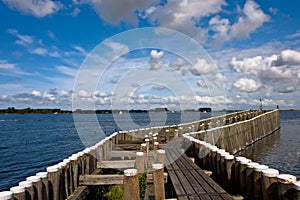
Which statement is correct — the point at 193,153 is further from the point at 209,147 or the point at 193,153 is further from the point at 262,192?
the point at 262,192

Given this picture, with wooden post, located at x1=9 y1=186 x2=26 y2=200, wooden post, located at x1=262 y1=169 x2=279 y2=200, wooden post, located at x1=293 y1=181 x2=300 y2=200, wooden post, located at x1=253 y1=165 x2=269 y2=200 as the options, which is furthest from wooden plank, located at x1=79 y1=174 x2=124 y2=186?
wooden post, located at x1=293 y1=181 x2=300 y2=200

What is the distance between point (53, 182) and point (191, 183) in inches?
133

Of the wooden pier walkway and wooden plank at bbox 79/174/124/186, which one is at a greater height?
the wooden pier walkway

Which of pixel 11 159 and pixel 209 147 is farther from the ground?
A: pixel 209 147

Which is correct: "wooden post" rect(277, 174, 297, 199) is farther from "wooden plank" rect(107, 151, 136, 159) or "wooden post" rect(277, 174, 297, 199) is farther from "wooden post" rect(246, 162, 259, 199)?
"wooden plank" rect(107, 151, 136, 159)

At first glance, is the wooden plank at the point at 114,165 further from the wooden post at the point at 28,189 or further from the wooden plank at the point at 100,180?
the wooden post at the point at 28,189

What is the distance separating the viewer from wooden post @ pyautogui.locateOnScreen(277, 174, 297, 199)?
203 inches

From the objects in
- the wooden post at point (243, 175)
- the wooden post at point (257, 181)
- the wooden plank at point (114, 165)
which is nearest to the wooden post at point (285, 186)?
the wooden post at point (257, 181)

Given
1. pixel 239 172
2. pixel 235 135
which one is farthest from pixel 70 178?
pixel 235 135

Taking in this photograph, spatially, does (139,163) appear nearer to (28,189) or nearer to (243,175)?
(243,175)

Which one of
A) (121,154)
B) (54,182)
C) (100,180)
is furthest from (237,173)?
(121,154)

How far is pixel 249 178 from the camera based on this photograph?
21.8ft

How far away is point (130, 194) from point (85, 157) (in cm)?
440

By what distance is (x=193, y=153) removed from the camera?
1212cm
